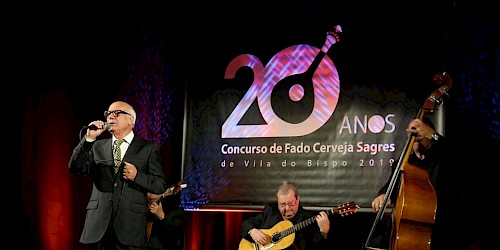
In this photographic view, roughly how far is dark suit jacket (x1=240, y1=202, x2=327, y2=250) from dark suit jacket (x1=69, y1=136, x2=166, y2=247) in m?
1.13

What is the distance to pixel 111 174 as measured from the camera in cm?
406

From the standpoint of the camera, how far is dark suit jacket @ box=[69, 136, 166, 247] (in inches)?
154

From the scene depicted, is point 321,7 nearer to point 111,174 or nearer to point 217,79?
point 217,79

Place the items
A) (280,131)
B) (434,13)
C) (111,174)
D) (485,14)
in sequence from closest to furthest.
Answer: (111,174) → (485,14) → (434,13) → (280,131)

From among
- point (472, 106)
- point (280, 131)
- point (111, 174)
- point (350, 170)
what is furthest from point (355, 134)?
point (111, 174)

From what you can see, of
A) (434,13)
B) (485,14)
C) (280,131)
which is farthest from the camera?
(280,131)

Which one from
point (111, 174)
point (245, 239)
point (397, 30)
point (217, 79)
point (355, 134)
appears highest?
point (397, 30)

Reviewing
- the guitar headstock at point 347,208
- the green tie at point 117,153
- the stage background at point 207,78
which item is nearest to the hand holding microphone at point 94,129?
the green tie at point 117,153

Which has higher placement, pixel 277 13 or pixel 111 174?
pixel 277 13

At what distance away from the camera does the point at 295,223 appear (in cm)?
476

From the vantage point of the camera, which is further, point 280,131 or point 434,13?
point 280,131

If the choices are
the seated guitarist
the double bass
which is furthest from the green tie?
the double bass

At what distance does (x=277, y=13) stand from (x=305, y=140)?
1.15 metres

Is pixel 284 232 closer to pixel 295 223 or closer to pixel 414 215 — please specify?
pixel 295 223
